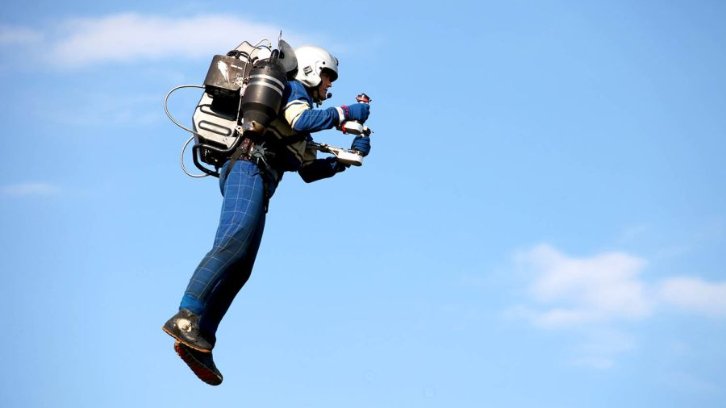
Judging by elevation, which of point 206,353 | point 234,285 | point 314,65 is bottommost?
point 206,353

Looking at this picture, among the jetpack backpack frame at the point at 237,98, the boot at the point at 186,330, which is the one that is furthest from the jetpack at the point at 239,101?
the boot at the point at 186,330

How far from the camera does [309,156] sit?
51.9ft

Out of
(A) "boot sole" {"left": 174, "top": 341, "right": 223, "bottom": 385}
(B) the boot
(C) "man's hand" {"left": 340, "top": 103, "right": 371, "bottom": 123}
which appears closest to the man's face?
(C) "man's hand" {"left": 340, "top": 103, "right": 371, "bottom": 123}

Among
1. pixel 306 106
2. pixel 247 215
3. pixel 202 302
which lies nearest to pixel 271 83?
pixel 306 106

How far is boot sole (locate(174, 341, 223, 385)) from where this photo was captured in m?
13.7

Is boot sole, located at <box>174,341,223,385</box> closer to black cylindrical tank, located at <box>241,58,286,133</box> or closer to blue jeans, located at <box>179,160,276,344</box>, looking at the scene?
blue jeans, located at <box>179,160,276,344</box>

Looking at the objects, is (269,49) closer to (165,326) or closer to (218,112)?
(218,112)

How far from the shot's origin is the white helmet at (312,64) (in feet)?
50.6

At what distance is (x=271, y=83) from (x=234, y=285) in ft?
7.73

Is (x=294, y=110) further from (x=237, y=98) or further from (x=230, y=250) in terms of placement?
(x=230, y=250)

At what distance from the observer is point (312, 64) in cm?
1547

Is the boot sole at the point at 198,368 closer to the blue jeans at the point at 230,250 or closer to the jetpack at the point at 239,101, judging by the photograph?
the blue jeans at the point at 230,250

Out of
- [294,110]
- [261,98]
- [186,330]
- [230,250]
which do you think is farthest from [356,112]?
[186,330]

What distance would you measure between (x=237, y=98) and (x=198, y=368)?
10.4ft
